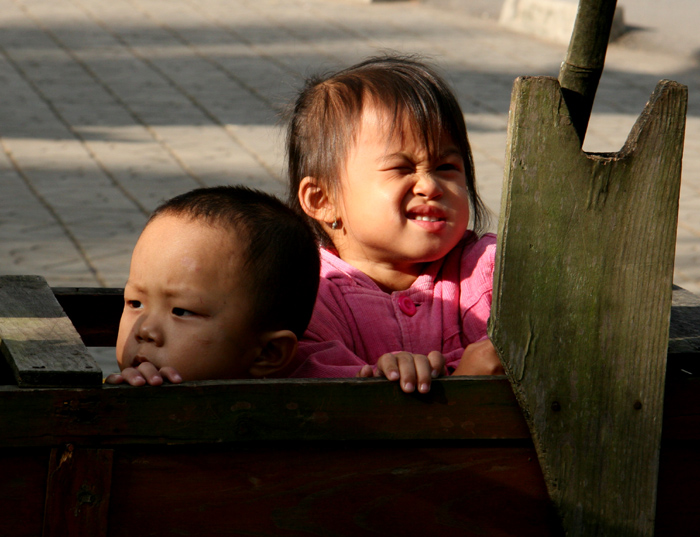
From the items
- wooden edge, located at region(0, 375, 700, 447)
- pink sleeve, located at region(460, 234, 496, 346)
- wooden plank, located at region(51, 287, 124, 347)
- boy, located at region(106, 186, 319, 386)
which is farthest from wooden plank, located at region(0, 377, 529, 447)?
wooden plank, located at region(51, 287, 124, 347)

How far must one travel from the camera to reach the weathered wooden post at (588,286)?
1.53m

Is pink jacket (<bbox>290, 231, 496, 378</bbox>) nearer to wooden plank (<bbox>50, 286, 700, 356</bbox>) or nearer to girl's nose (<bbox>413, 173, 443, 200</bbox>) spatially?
girl's nose (<bbox>413, 173, 443, 200</bbox>)

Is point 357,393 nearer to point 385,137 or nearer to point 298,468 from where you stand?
point 298,468

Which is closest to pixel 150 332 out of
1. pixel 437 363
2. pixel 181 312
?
pixel 181 312

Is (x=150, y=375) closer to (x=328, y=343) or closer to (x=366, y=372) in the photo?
(x=366, y=372)

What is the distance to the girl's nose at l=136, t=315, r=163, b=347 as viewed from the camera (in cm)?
177

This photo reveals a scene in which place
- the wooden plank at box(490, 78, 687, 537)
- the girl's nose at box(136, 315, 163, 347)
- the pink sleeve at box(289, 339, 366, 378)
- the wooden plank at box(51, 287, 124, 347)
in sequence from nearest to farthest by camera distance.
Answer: the wooden plank at box(490, 78, 687, 537) < the girl's nose at box(136, 315, 163, 347) < the pink sleeve at box(289, 339, 366, 378) < the wooden plank at box(51, 287, 124, 347)

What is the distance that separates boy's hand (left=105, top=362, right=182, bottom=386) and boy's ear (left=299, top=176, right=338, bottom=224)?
812mm

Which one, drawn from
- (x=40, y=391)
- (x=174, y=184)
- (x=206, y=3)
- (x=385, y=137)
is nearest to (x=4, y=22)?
(x=206, y=3)

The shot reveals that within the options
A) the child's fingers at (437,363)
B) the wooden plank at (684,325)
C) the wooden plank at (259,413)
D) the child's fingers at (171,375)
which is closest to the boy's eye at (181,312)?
the child's fingers at (171,375)

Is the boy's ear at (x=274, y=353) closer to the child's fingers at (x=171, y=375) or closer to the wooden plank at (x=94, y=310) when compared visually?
the child's fingers at (x=171, y=375)

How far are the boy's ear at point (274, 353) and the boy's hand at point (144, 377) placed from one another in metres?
0.33

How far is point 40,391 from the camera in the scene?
1.40 m

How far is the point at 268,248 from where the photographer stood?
1857 mm
